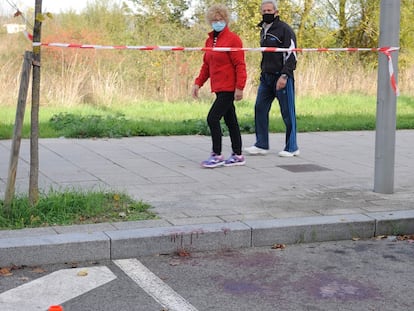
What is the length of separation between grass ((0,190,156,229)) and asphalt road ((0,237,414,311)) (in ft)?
2.18

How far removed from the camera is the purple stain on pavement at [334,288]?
196 inches

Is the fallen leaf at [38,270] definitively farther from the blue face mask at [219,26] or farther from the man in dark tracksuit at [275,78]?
the man in dark tracksuit at [275,78]

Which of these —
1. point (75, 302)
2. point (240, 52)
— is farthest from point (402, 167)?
point (75, 302)

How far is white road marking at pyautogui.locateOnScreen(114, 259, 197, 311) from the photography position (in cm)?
474

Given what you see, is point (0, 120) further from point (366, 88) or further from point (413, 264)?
point (366, 88)

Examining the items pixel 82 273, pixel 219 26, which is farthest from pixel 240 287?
pixel 219 26

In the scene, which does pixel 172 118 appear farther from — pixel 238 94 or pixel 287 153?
pixel 238 94

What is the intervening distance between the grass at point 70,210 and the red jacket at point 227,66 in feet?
8.37

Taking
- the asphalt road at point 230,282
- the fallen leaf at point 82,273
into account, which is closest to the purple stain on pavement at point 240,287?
the asphalt road at point 230,282

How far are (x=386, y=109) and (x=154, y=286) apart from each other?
3505 millimetres

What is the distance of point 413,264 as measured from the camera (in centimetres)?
575

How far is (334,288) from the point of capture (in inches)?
202

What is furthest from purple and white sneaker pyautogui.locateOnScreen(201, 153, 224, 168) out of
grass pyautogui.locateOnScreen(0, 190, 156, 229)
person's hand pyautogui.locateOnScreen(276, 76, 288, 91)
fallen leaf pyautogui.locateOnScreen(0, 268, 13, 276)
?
fallen leaf pyautogui.locateOnScreen(0, 268, 13, 276)

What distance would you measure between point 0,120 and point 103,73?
4328 millimetres
